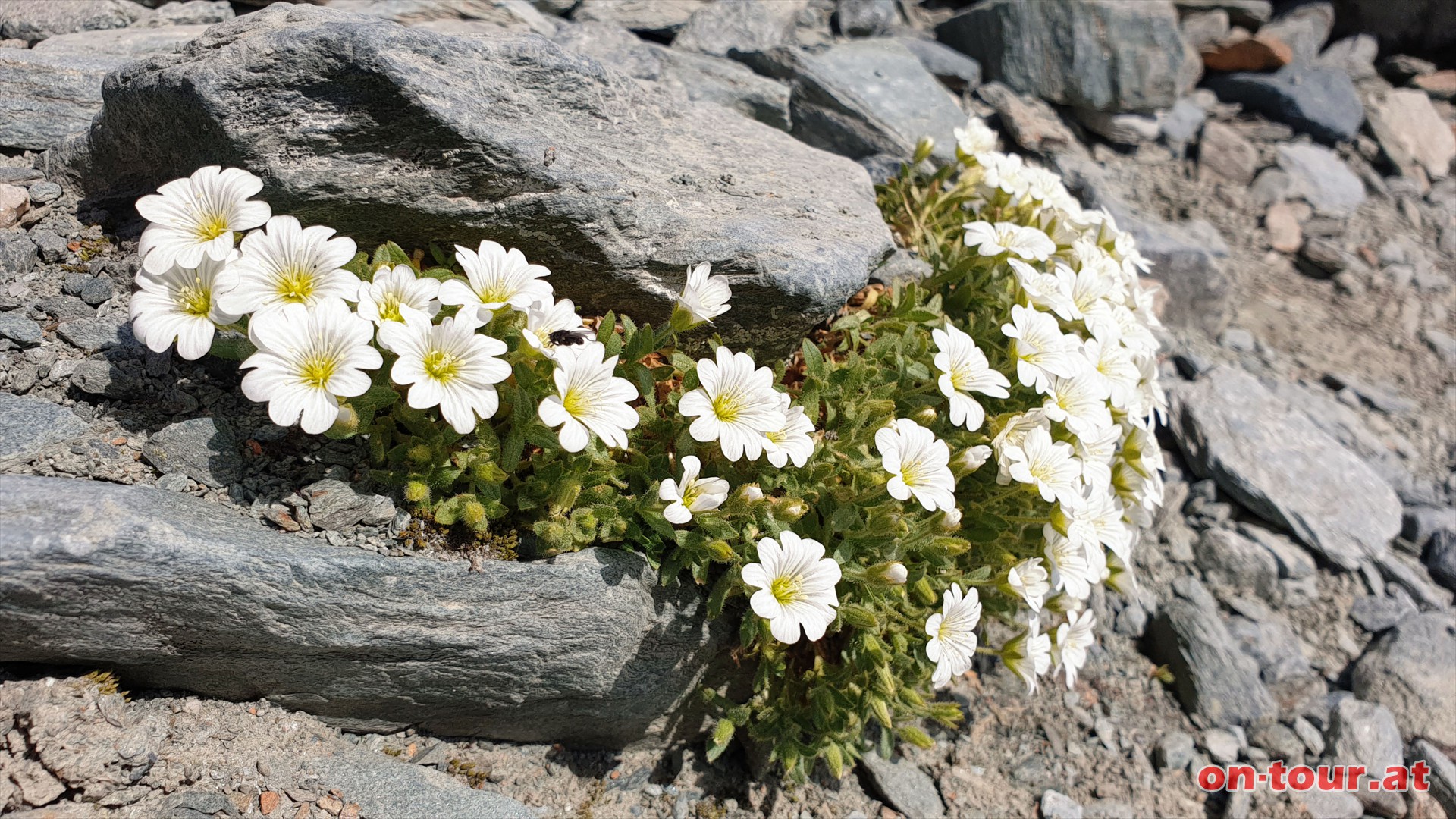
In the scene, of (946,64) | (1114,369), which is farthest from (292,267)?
(946,64)

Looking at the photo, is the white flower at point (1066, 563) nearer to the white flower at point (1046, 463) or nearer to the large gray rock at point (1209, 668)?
the white flower at point (1046, 463)

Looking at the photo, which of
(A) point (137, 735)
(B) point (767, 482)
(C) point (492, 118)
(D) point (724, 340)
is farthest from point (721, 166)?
(A) point (137, 735)

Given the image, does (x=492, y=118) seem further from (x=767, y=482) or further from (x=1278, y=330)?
(x=1278, y=330)

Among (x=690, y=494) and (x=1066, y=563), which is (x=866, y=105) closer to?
(x=1066, y=563)

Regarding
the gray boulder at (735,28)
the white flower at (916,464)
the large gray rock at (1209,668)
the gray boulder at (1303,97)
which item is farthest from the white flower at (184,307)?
the gray boulder at (1303,97)

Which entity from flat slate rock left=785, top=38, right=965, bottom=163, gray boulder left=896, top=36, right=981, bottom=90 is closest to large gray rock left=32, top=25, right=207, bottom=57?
flat slate rock left=785, top=38, right=965, bottom=163

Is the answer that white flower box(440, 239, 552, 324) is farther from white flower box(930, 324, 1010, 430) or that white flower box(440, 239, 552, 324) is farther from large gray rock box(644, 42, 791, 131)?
large gray rock box(644, 42, 791, 131)
